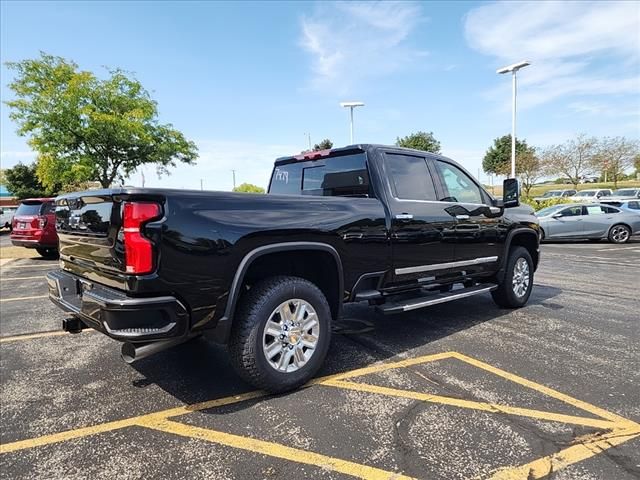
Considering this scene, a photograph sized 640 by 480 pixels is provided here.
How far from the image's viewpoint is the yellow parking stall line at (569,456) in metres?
2.38

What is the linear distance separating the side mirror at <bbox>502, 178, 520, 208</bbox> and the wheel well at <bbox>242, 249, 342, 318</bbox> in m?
2.80

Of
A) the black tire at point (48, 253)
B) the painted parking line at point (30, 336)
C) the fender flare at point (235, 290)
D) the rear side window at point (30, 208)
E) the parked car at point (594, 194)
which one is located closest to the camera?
the fender flare at point (235, 290)

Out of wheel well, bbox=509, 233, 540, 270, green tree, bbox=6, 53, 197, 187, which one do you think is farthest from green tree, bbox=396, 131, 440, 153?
wheel well, bbox=509, 233, 540, 270

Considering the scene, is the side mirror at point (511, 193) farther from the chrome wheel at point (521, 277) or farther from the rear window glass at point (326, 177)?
the rear window glass at point (326, 177)

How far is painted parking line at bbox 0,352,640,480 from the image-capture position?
245cm

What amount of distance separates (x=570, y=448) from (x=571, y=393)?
2.76 feet

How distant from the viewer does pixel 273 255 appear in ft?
11.3

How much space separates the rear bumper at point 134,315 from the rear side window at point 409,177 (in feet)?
7.90

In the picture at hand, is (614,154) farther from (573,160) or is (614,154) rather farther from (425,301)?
(425,301)

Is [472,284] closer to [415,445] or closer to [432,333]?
[432,333]

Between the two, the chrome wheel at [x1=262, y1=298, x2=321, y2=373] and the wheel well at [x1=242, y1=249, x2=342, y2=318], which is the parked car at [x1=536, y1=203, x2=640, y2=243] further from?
the chrome wheel at [x1=262, y1=298, x2=321, y2=373]

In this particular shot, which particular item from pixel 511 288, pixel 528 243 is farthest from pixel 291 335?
pixel 528 243

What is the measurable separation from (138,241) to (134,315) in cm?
46

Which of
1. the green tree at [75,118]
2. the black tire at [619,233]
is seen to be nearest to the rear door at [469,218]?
the black tire at [619,233]
